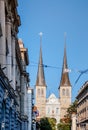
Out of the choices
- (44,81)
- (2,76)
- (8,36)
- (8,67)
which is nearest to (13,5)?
(8,36)

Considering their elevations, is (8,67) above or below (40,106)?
below

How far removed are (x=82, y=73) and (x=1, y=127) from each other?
231 inches

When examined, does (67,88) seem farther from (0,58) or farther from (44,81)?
(0,58)

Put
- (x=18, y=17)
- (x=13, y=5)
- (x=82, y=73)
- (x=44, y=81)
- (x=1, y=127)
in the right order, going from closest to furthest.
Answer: (x=82, y=73) → (x=1, y=127) → (x=13, y=5) → (x=18, y=17) → (x=44, y=81)

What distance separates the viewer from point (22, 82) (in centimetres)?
5562

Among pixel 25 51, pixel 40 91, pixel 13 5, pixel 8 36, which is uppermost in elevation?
pixel 40 91

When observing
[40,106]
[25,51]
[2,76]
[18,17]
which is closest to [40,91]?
[40,106]

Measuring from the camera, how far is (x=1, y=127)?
2427cm

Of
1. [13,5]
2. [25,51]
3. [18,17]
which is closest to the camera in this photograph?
[13,5]

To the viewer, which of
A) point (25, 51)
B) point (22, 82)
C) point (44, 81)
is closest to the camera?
point (22, 82)

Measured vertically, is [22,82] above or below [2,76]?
above

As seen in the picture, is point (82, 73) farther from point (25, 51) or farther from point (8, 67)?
point (25, 51)

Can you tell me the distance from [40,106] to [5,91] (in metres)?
172

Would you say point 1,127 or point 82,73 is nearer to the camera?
point 82,73
